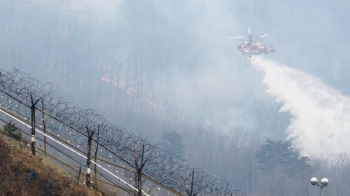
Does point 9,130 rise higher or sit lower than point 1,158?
higher

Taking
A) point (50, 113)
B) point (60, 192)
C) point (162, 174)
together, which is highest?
point (50, 113)

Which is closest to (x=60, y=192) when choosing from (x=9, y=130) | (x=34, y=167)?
(x=34, y=167)

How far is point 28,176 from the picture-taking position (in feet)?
60.7

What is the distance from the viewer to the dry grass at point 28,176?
1691 centimetres

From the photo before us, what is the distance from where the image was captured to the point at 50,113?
23.8 metres

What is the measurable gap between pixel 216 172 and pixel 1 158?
95182mm

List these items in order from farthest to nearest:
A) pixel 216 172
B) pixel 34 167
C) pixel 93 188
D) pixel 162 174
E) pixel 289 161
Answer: pixel 216 172
pixel 289 161
pixel 162 174
pixel 93 188
pixel 34 167

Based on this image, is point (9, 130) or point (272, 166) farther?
point (272, 166)

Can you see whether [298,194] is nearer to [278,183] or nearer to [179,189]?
[278,183]

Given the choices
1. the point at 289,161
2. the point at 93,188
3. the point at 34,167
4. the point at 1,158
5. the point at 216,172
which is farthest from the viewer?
the point at 216,172

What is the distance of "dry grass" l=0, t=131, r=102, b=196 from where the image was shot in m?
16.9

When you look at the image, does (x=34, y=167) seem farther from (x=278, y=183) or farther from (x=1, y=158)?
(x=278, y=183)

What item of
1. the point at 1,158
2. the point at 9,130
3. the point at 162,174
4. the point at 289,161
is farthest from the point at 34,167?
the point at 289,161

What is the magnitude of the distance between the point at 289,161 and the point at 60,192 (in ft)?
292
